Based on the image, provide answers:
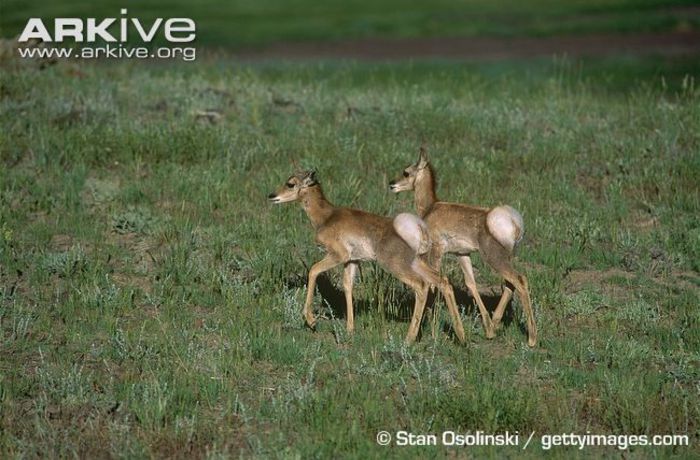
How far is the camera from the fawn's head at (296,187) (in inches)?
445

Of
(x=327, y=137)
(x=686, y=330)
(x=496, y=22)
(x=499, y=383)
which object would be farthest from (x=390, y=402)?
(x=496, y=22)

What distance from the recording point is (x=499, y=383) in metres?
9.70

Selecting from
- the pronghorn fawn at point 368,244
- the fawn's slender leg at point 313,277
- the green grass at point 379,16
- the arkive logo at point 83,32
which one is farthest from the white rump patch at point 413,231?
the green grass at point 379,16

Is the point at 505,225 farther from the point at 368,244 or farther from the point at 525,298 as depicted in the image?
the point at 368,244

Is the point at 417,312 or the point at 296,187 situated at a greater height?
the point at 296,187

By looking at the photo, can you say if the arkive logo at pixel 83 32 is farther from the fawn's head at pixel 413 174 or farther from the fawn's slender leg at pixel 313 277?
the fawn's slender leg at pixel 313 277

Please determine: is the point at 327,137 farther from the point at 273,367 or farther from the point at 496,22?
the point at 496,22

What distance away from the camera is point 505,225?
10547 millimetres

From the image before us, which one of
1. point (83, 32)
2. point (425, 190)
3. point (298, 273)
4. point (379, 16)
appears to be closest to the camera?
point (425, 190)

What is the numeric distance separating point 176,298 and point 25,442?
3397 millimetres

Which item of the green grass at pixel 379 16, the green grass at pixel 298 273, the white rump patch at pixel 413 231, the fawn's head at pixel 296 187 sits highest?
the green grass at pixel 379 16

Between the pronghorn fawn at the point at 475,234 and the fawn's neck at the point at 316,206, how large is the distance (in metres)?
0.87

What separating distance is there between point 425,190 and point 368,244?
52.4 inches

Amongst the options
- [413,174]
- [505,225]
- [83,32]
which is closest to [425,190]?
[413,174]
